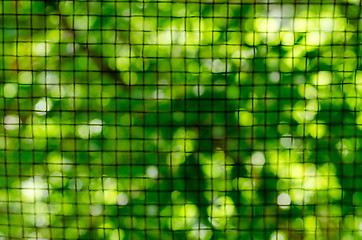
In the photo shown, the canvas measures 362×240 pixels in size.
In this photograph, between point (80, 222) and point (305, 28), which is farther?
point (80, 222)

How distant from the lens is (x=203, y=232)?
2.73 feet

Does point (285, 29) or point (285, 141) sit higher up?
point (285, 29)

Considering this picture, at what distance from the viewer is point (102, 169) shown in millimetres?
752

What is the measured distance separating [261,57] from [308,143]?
0.20 m

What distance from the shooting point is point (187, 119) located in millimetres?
834

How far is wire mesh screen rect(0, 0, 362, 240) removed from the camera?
2.49 feet

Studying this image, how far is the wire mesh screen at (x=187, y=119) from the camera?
76 centimetres

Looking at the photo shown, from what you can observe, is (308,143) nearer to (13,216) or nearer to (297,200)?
(297,200)

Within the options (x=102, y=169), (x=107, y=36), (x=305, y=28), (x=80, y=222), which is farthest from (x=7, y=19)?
(x=305, y=28)

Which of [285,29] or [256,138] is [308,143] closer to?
[256,138]

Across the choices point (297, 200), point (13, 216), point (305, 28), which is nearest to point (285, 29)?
point (305, 28)

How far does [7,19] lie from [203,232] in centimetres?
58

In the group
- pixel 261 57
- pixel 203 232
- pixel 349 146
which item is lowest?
pixel 203 232

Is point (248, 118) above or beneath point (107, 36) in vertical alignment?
beneath
